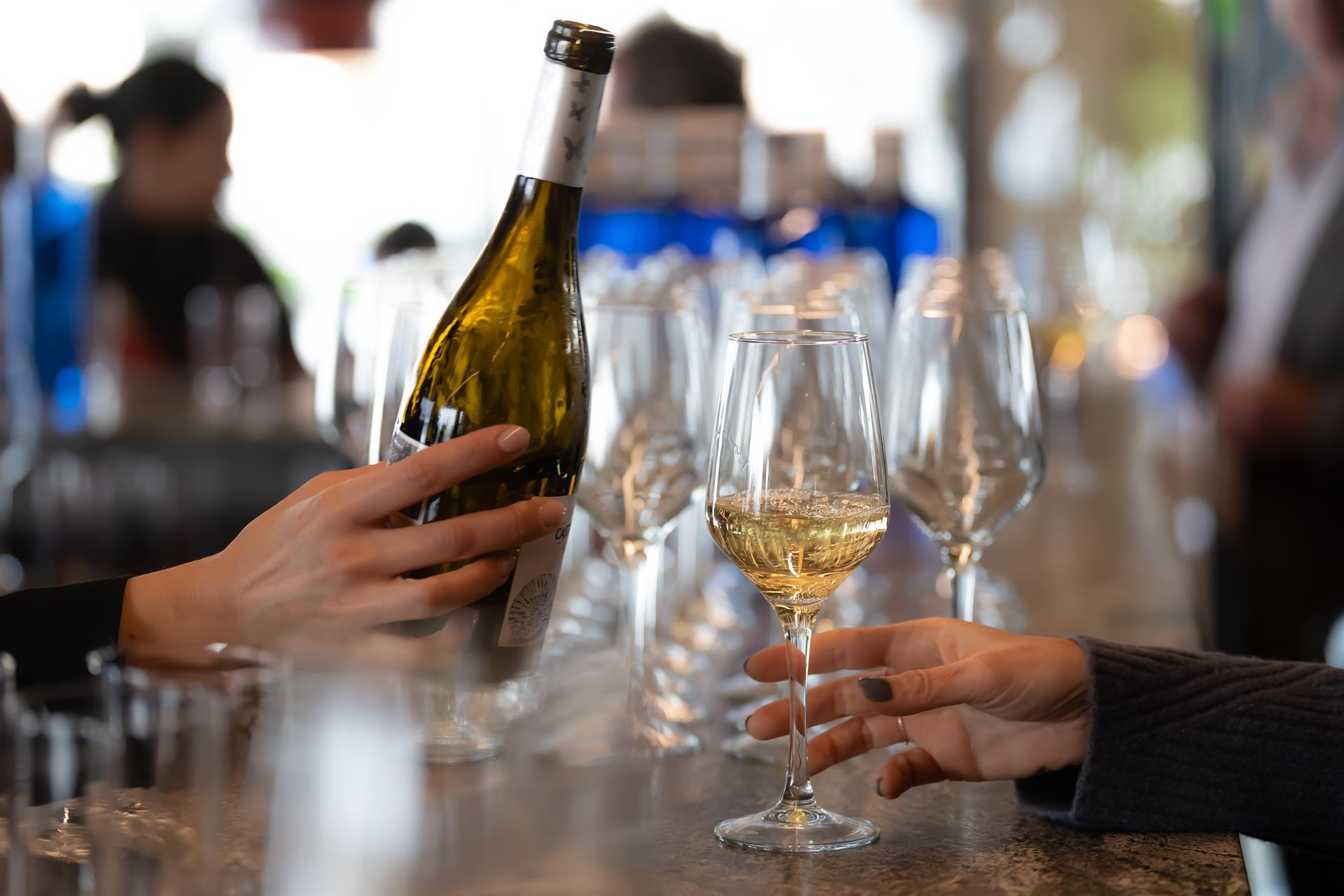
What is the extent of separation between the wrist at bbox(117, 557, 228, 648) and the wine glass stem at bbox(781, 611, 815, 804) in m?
0.30

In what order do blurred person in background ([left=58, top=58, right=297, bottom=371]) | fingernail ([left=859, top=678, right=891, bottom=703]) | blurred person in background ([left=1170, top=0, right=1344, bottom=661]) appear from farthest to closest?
blurred person in background ([left=58, top=58, right=297, bottom=371]) < blurred person in background ([left=1170, top=0, right=1344, bottom=661]) < fingernail ([left=859, top=678, right=891, bottom=703])

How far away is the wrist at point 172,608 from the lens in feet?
2.60

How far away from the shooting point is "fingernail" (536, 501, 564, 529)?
75 centimetres

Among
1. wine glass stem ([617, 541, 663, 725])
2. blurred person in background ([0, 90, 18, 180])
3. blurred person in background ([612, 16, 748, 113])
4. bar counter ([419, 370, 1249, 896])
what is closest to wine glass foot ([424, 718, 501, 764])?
bar counter ([419, 370, 1249, 896])

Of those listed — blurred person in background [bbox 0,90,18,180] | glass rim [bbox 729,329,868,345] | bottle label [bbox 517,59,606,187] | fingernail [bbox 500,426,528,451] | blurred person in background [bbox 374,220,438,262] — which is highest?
blurred person in background [bbox 0,90,18,180]

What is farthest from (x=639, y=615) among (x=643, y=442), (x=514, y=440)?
(x=514, y=440)

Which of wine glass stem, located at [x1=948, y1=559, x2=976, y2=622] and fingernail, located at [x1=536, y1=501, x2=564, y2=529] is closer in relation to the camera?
fingernail, located at [x1=536, y1=501, x2=564, y2=529]

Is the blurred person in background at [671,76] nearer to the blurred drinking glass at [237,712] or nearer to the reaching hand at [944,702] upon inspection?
the reaching hand at [944,702]

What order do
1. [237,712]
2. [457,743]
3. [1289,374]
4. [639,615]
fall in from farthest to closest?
1. [1289,374]
2. [639,615]
3. [457,743]
4. [237,712]

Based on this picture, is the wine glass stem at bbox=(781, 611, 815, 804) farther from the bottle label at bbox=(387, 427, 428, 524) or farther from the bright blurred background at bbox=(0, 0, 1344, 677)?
the bright blurred background at bbox=(0, 0, 1344, 677)

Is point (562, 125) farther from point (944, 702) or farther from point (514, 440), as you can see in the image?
point (944, 702)

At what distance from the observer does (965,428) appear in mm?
923

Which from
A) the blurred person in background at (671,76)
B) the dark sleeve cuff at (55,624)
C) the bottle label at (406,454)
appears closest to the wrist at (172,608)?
the dark sleeve cuff at (55,624)

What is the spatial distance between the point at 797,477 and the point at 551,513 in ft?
0.46
